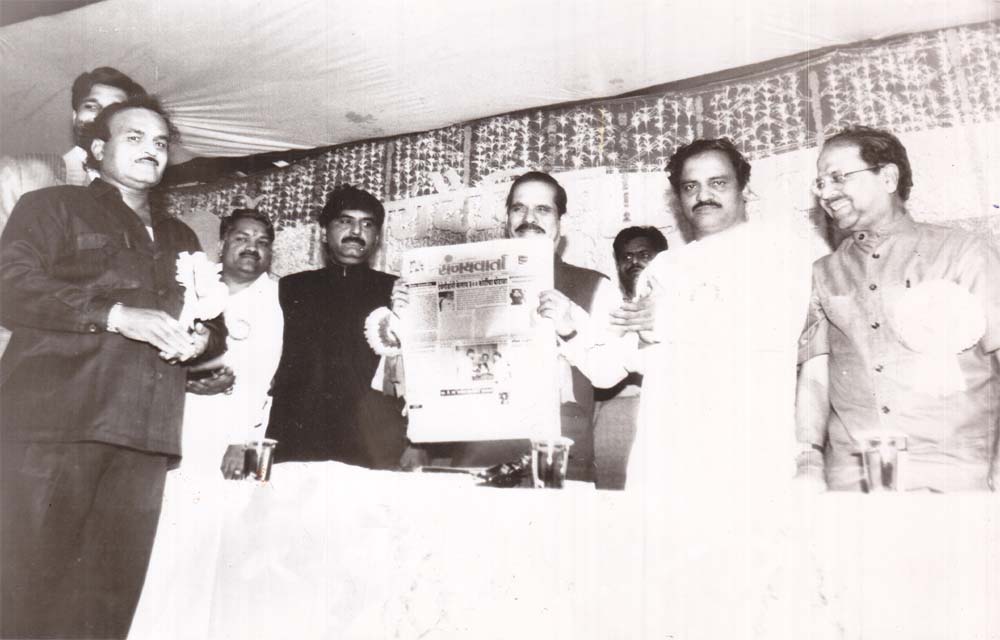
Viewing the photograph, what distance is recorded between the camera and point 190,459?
2115 millimetres

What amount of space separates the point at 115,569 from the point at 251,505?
0.48 metres

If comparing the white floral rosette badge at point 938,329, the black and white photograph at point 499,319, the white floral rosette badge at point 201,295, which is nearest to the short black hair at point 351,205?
the black and white photograph at point 499,319

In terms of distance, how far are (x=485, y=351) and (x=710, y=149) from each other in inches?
29.2

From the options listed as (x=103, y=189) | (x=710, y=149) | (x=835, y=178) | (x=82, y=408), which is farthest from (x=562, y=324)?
(x=103, y=189)

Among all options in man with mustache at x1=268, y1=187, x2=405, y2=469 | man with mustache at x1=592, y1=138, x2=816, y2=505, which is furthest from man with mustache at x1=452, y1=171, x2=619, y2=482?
man with mustache at x1=268, y1=187, x2=405, y2=469

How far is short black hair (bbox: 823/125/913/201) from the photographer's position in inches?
75.9

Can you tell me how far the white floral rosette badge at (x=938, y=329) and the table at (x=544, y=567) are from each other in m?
0.44

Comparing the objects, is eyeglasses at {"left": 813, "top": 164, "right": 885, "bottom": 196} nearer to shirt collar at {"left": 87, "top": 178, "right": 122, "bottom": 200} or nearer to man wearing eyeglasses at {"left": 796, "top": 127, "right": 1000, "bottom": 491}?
man wearing eyeglasses at {"left": 796, "top": 127, "right": 1000, "bottom": 491}

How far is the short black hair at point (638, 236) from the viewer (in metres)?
2.25

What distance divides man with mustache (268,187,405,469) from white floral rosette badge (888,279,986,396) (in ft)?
3.94

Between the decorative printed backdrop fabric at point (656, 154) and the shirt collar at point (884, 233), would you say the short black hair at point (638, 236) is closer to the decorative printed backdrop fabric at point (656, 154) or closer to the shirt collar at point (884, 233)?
the decorative printed backdrop fabric at point (656, 154)

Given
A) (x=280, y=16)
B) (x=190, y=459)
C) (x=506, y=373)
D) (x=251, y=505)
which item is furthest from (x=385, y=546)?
(x=280, y=16)

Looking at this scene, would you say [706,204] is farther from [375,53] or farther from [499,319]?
[375,53]

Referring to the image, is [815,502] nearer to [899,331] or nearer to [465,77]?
[899,331]
